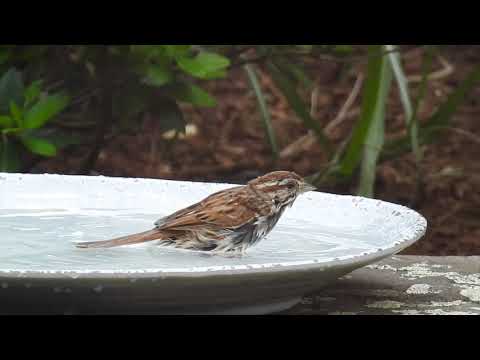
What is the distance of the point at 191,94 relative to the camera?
462cm

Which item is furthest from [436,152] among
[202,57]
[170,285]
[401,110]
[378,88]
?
[170,285]

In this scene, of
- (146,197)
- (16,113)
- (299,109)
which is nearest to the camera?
(146,197)

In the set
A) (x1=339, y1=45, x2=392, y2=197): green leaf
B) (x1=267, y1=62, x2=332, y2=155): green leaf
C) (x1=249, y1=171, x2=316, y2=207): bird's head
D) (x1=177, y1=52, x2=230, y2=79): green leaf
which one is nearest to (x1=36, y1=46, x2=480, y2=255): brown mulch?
(x1=267, y1=62, x2=332, y2=155): green leaf

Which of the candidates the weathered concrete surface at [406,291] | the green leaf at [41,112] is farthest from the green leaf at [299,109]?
the weathered concrete surface at [406,291]

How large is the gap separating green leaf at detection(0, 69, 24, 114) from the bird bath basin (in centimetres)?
105

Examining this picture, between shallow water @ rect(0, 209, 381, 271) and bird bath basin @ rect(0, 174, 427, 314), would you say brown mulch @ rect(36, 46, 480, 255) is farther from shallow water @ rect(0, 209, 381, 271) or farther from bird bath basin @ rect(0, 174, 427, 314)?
shallow water @ rect(0, 209, 381, 271)

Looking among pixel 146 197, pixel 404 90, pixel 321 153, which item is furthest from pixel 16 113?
pixel 321 153

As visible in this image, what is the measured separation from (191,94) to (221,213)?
1.94m

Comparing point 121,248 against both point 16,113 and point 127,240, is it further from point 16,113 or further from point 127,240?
point 16,113

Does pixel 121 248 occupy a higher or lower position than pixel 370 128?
lower

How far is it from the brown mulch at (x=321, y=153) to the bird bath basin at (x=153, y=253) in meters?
2.00

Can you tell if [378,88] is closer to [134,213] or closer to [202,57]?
[202,57]

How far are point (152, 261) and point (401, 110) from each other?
422 centimetres

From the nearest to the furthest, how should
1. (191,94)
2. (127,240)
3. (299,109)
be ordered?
(127,240) → (191,94) → (299,109)
